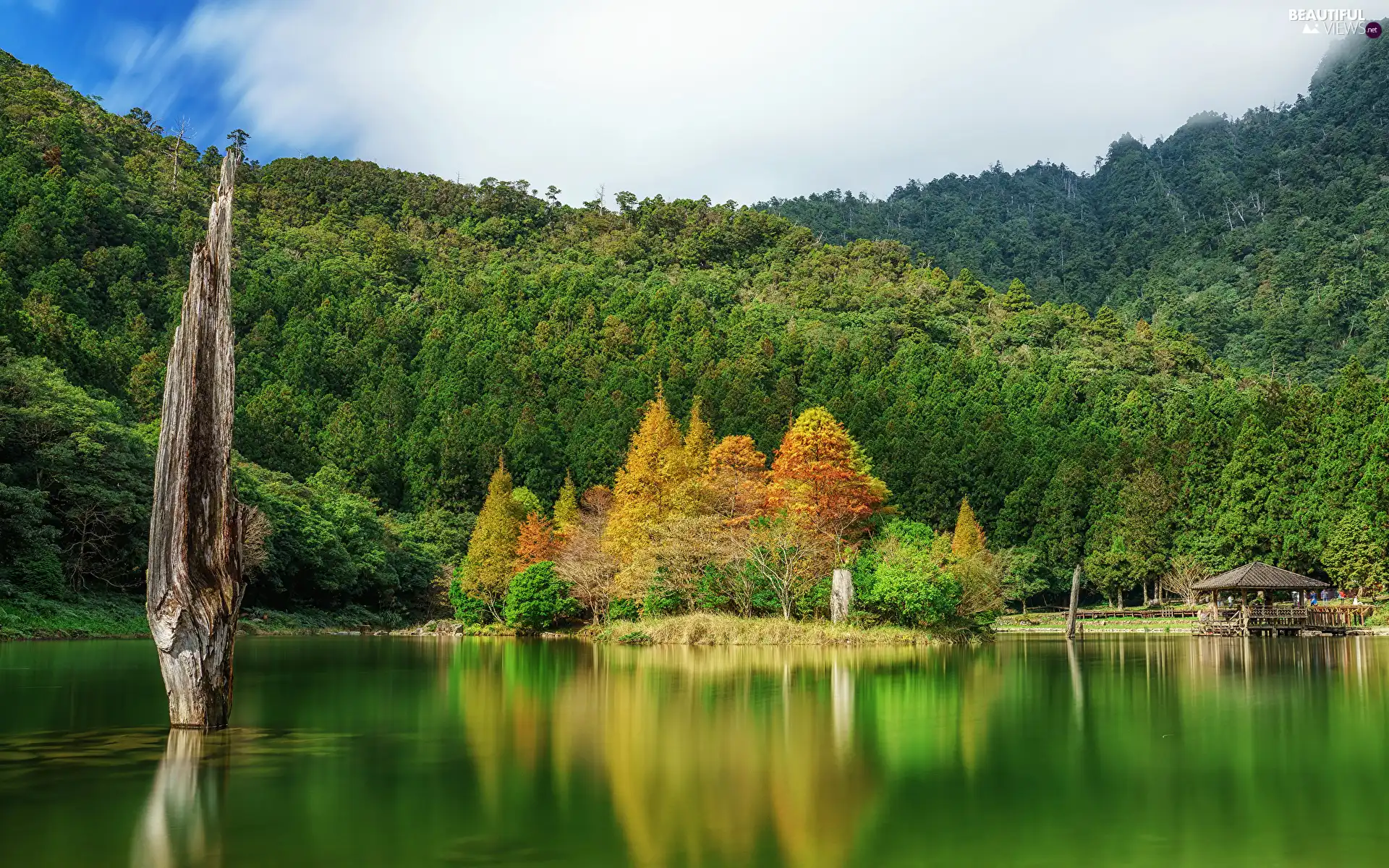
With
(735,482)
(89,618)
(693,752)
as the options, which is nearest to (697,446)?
(735,482)

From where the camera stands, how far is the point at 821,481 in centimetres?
3703

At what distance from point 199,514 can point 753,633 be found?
21.1 meters

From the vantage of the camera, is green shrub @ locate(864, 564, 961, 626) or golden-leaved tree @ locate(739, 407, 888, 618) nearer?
green shrub @ locate(864, 564, 961, 626)

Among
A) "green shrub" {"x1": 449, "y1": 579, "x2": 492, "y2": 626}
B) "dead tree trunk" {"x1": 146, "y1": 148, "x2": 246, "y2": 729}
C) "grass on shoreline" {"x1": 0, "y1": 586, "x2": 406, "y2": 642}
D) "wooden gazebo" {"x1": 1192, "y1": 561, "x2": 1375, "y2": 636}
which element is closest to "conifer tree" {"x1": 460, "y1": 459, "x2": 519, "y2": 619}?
"green shrub" {"x1": 449, "y1": 579, "x2": 492, "y2": 626}

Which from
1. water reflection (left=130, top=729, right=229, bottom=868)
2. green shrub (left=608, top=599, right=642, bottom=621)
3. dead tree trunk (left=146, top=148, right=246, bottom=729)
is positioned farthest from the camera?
green shrub (left=608, top=599, right=642, bottom=621)

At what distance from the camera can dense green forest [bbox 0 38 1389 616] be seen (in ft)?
147

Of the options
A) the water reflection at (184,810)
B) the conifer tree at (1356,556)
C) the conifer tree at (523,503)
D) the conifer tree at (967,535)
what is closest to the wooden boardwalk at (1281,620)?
the conifer tree at (1356,556)

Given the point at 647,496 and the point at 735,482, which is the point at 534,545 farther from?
the point at 735,482

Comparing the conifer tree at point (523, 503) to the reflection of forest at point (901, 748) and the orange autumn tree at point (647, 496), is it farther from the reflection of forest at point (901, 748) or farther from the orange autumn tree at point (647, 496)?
the reflection of forest at point (901, 748)

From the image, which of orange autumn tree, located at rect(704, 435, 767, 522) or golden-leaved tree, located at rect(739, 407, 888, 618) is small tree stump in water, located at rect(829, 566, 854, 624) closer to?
golden-leaved tree, located at rect(739, 407, 888, 618)

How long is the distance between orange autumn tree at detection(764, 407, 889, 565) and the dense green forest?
19.0m

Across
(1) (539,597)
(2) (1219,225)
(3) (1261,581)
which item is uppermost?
(2) (1219,225)

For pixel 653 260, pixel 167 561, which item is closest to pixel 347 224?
pixel 653 260

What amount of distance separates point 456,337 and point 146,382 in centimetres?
2530
